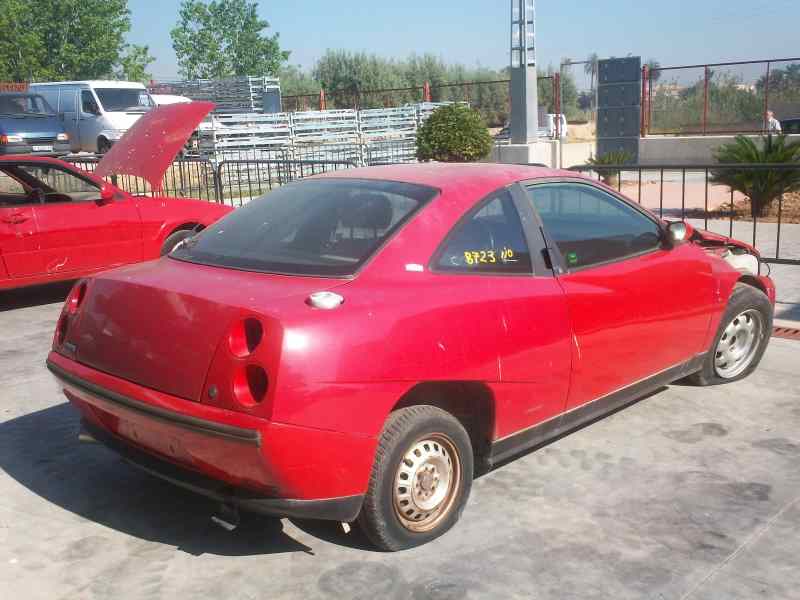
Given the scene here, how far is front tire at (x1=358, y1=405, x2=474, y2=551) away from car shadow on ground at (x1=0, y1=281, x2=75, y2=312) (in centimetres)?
621

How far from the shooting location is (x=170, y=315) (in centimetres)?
347

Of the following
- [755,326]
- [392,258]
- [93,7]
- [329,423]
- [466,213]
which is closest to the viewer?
[329,423]

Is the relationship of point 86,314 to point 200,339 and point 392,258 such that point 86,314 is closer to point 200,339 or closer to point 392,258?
point 200,339

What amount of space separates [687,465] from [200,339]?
259 cm

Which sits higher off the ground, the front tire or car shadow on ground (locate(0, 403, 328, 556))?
the front tire

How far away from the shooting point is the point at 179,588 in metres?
3.40

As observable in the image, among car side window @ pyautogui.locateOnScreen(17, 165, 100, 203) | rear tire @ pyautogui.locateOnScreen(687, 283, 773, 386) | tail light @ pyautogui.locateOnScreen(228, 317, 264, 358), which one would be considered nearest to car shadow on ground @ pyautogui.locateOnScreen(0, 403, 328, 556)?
tail light @ pyautogui.locateOnScreen(228, 317, 264, 358)

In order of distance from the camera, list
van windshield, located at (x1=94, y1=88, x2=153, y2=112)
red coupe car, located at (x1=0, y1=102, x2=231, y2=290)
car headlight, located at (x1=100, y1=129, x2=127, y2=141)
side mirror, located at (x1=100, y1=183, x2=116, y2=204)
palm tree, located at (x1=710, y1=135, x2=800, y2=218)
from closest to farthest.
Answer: red coupe car, located at (x1=0, y1=102, x2=231, y2=290) → side mirror, located at (x1=100, y1=183, x2=116, y2=204) → palm tree, located at (x1=710, y1=135, x2=800, y2=218) → car headlight, located at (x1=100, y1=129, x2=127, y2=141) → van windshield, located at (x1=94, y1=88, x2=153, y2=112)

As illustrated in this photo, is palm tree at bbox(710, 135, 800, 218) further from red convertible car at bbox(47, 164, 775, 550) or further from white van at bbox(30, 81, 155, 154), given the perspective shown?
white van at bbox(30, 81, 155, 154)

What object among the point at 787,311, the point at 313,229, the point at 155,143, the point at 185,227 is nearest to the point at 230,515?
the point at 313,229

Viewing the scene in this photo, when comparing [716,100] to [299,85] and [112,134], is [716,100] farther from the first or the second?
[299,85]

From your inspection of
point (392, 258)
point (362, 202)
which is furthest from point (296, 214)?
point (392, 258)

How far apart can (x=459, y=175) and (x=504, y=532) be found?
5.39ft

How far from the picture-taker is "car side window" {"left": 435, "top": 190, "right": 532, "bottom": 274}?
12.7ft
